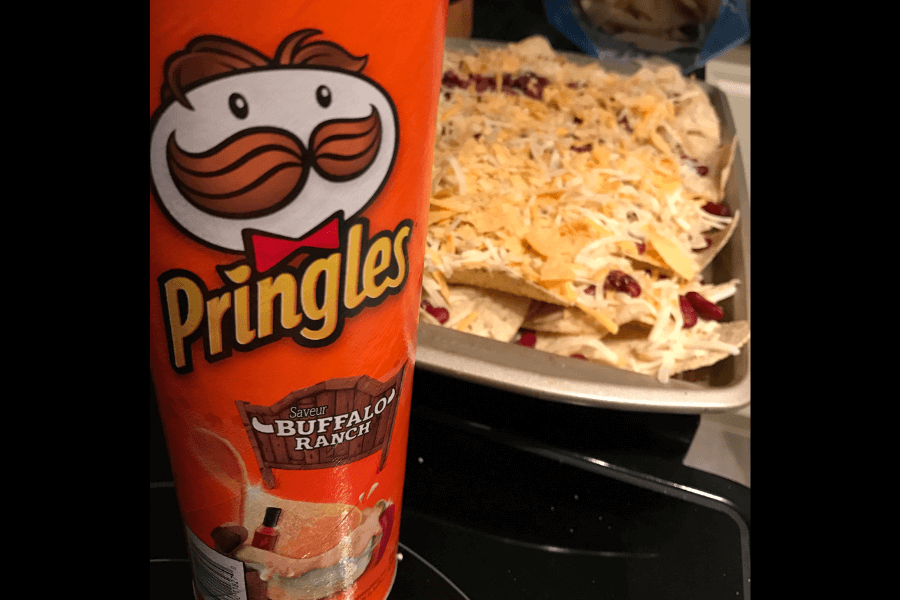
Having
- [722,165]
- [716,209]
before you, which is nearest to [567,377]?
[716,209]

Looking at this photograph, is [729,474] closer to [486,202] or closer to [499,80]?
[486,202]

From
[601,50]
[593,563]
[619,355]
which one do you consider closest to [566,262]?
[619,355]

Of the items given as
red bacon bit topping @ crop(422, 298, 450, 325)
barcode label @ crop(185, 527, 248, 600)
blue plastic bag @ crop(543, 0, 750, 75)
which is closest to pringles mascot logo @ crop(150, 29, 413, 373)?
barcode label @ crop(185, 527, 248, 600)

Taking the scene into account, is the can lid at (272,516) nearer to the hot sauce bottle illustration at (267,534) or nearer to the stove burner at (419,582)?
the hot sauce bottle illustration at (267,534)

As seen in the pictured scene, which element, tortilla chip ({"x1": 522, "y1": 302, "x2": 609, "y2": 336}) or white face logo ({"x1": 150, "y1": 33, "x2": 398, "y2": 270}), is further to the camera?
tortilla chip ({"x1": 522, "y1": 302, "x2": 609, "y2": 336})

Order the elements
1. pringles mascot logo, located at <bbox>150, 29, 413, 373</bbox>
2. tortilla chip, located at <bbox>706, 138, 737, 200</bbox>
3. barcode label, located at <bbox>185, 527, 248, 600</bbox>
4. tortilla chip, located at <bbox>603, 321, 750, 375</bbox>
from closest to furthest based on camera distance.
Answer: pringles mascot logo, located at <bbox>150, 29, 413, 373</bbox> → barcode label, located at <bbox>185, 527, 248, 600</bbox> → tortilla chip, located at <bbox>603, 321, 750, 375</bbox> → tortilla chip, located at <bbox>706, 138, 737, 200</bbox>

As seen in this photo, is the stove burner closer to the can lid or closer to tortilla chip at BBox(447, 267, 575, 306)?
the can lid

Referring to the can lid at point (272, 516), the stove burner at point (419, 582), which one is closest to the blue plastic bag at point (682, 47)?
the stove burner at point (419, 582)

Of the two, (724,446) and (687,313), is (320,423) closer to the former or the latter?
(687,313)
